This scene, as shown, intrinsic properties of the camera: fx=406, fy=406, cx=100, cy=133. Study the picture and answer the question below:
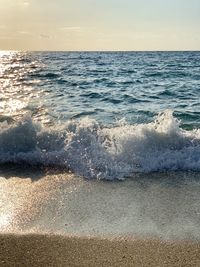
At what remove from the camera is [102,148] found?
22.9ft

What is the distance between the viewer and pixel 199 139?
24.7 feet

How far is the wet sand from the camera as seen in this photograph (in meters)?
3.70

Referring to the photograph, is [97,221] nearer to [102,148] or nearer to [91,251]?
[91,251]

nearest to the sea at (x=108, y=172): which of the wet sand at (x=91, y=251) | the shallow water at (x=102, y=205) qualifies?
the shallow water at (x=102, y=205)

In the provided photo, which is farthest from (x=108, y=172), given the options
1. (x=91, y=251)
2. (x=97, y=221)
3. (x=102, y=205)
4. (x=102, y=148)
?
(x=91, y=251)

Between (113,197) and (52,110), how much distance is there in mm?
6463

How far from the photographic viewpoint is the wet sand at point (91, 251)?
370 centimetres

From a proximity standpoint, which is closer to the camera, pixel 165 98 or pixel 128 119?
pixel 128 119

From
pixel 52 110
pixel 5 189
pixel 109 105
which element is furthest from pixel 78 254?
pixel 109 105

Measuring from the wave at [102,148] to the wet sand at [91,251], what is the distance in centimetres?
200

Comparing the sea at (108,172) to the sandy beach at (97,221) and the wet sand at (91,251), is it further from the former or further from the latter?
the wet sand at (91,251)

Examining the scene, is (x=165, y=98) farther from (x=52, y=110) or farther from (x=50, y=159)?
(x=50, y=159)

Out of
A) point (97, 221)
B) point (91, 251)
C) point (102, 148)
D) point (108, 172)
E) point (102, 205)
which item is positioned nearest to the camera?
point (91, 251)

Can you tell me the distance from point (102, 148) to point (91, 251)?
318 cm
